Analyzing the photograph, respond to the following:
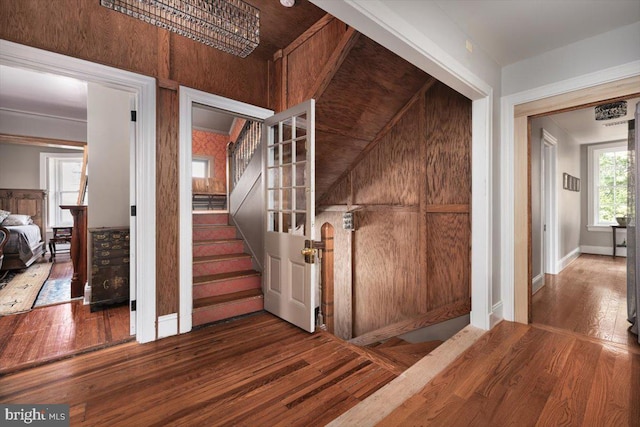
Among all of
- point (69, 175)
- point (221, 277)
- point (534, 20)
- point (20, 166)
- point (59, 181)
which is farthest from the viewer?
point (69, 175)

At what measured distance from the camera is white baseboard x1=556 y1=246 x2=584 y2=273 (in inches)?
201

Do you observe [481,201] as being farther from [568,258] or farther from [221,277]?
[568,258]

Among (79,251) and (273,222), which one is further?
(79,251)

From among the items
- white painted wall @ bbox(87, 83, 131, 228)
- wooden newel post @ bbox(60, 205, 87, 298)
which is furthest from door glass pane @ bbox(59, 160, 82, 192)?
white painted wall @ bbox(87, 83, 131, 228)

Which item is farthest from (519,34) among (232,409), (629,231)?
(232,409)

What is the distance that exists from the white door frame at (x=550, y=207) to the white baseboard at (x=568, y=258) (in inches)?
10.9

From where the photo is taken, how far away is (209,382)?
191cm

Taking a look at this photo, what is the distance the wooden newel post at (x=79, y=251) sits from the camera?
345 cm

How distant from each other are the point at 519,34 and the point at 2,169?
9023 mm

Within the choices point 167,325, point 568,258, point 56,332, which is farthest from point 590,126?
point 56,332

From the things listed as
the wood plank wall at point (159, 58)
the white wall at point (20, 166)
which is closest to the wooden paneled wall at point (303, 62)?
the wood plank wall at point (159, 58)

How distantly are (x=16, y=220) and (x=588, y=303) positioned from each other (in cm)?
915

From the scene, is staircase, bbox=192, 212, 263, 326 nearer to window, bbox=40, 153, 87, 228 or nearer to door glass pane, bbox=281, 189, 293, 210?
door glass pane, bbox=281, 189, 293, 210

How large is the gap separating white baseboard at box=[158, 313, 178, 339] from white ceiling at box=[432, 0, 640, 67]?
311 cm
